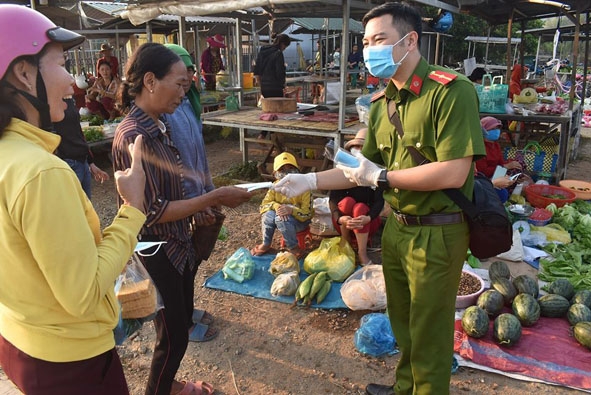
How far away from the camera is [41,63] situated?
1399 mm

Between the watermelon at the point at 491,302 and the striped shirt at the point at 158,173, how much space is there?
2500 millimetres

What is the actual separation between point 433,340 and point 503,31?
104 feet

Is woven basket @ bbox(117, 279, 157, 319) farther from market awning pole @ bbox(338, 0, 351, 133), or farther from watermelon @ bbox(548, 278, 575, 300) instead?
market awning pole @ bbox(338, 0, 351, 133)

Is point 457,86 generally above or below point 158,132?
above

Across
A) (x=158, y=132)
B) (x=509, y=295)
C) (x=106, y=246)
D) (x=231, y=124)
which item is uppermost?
(x=158, y=132)

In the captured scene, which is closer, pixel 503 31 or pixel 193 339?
pixel 193 339

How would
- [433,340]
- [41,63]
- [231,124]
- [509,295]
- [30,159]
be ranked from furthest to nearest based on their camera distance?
[231,124], [509,295], [433,340], [41,63], [30,159]

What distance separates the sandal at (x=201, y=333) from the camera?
3.74 m

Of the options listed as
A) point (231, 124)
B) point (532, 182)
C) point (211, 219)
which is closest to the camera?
point (211, 219)

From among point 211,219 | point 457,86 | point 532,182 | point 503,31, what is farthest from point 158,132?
point 503,31

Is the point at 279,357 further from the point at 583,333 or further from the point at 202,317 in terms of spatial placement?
the point at 583,333

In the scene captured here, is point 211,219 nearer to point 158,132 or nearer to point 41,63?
point 158,132

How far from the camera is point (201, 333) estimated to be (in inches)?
148

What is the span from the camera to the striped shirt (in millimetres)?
2336
